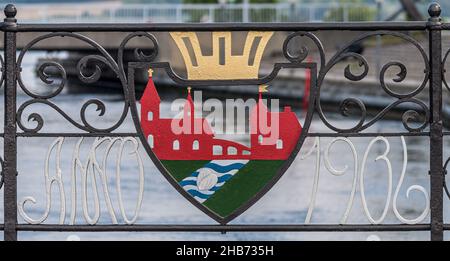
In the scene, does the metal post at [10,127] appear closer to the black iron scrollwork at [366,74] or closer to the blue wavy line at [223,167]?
the blue wavy line at [223,167]

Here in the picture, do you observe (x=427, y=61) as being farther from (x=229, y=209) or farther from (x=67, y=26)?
(x=67, y=26)

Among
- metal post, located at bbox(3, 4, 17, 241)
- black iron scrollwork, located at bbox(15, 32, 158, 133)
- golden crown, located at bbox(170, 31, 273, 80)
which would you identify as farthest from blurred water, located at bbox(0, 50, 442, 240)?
golden crown, located at bbox(170, 31, 273, 80)

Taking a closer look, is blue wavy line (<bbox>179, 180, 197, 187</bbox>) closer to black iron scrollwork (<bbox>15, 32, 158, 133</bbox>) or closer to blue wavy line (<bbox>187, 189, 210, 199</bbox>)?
blue wavy line (<bbox>187, 189, 210, 199</bbox>)

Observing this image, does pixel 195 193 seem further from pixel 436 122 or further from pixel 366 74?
pixel 436 122

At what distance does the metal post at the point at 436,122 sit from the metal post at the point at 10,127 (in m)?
1.65

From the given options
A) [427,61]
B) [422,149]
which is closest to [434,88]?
[427,61]

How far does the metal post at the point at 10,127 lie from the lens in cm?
502

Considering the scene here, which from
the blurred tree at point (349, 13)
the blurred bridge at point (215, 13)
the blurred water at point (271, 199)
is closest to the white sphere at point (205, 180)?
the blurred water at point (271, 199)

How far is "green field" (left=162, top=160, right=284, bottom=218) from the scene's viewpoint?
4.99m

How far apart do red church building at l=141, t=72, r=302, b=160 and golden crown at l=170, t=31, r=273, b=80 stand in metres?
0.17

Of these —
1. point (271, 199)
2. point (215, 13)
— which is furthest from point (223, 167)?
point (215, 13)

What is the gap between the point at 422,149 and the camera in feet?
73.4

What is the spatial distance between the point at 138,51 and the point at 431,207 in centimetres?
131

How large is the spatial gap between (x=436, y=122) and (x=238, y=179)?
32.0 inches
